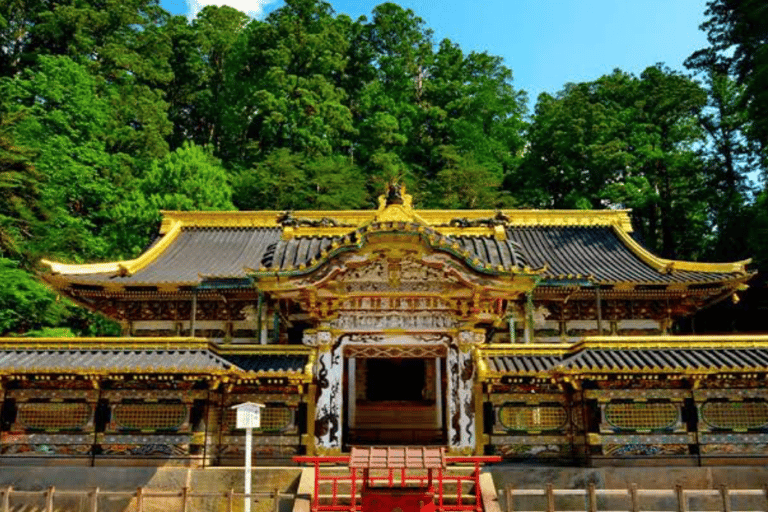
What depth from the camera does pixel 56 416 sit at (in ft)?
46.3

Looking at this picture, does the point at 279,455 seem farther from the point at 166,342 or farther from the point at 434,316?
the point at 434,316

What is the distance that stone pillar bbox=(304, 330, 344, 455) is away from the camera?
1452 cm

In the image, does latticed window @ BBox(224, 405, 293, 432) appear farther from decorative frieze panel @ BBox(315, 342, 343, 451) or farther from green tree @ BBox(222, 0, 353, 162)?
green tree @ BBox(222, 0, 353, 162)

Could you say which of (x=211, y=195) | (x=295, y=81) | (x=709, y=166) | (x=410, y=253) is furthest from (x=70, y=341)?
(x=709, y=166)

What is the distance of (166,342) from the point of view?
47.1 feet

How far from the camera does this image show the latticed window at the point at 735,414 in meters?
13.9

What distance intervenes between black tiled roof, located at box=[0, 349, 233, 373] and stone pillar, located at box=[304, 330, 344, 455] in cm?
231

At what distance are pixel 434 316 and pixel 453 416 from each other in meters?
2.41

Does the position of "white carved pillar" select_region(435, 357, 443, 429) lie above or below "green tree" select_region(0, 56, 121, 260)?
below

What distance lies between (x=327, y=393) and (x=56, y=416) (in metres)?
6.11

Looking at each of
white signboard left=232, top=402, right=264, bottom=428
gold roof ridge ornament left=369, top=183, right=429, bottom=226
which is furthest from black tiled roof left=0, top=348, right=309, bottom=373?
gold roof ridge ornament left=369, top=183, right=429, bottom=226

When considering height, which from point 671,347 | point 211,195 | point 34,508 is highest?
point 211,195

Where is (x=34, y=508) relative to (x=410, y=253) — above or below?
below

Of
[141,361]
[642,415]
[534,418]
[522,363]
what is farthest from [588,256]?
[141,361]
